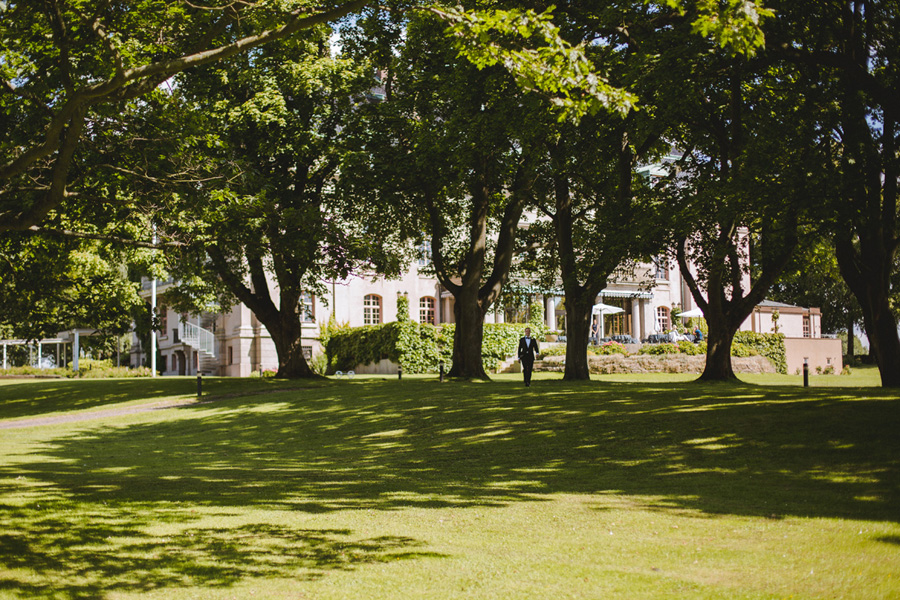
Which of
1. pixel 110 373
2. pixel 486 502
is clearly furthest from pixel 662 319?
pixel 486 502

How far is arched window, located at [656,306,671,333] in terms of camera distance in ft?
198

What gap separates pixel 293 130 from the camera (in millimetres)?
26312

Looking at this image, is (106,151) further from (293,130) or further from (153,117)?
(293,130)

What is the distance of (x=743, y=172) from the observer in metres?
16.5

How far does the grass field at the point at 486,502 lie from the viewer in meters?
5.80

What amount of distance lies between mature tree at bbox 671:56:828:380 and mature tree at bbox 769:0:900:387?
0.66m

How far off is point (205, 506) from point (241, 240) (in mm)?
13111

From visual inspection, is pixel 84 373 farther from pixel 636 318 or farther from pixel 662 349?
pixel 636 318

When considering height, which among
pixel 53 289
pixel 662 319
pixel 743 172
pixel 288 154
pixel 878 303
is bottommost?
pixel 878 303

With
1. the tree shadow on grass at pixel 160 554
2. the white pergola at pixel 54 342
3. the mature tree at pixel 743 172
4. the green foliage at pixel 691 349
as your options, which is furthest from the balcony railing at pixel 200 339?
the tree shadow on grass at pixel 160 554

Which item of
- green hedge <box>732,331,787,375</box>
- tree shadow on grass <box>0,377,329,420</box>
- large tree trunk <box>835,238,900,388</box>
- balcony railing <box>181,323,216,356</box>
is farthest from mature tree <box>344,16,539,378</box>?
balcony railing <box>181,323,216,356</box>

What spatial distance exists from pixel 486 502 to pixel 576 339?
1731 cm

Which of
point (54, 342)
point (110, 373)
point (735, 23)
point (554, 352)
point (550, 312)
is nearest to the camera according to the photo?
point (735, 23)

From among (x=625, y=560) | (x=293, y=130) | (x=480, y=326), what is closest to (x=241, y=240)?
(x=293, y=130)
